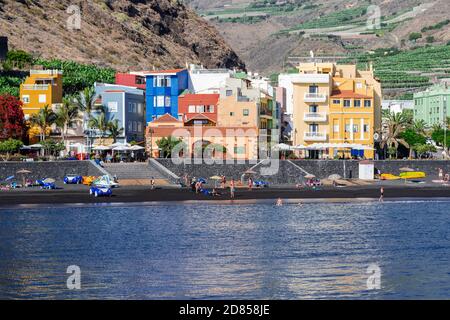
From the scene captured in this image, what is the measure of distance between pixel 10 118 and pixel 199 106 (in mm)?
21237

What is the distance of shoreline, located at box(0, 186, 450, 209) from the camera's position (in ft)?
296

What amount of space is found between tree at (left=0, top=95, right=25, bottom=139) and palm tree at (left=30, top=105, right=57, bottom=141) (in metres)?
1.81

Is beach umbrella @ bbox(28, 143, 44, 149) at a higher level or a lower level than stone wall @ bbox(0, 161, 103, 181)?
higher

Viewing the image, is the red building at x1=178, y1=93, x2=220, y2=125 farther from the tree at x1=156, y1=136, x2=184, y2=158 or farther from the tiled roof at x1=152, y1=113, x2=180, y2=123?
the tree at x1=156, y1=136, x2=184, y2=158

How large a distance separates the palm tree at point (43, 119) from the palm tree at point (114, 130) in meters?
6.44

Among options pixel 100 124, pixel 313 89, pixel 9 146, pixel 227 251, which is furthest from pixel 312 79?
pixel 227 251

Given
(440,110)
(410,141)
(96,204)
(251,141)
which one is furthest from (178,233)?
(440,110)

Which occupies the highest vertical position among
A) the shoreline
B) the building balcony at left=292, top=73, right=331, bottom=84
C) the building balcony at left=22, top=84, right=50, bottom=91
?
the building balcony at left=292, top=73, right=331, bottom=84

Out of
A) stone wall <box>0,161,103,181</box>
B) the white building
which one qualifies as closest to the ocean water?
stone wall <box>0,161,103,181</box>

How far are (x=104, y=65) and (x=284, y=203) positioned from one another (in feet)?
337

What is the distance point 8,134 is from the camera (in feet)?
378

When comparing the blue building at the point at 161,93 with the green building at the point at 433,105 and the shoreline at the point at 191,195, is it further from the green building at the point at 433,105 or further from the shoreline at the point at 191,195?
the green building at the point at 433,105

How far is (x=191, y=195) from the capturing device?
9556cm

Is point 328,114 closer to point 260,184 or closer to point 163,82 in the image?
point 163,82
